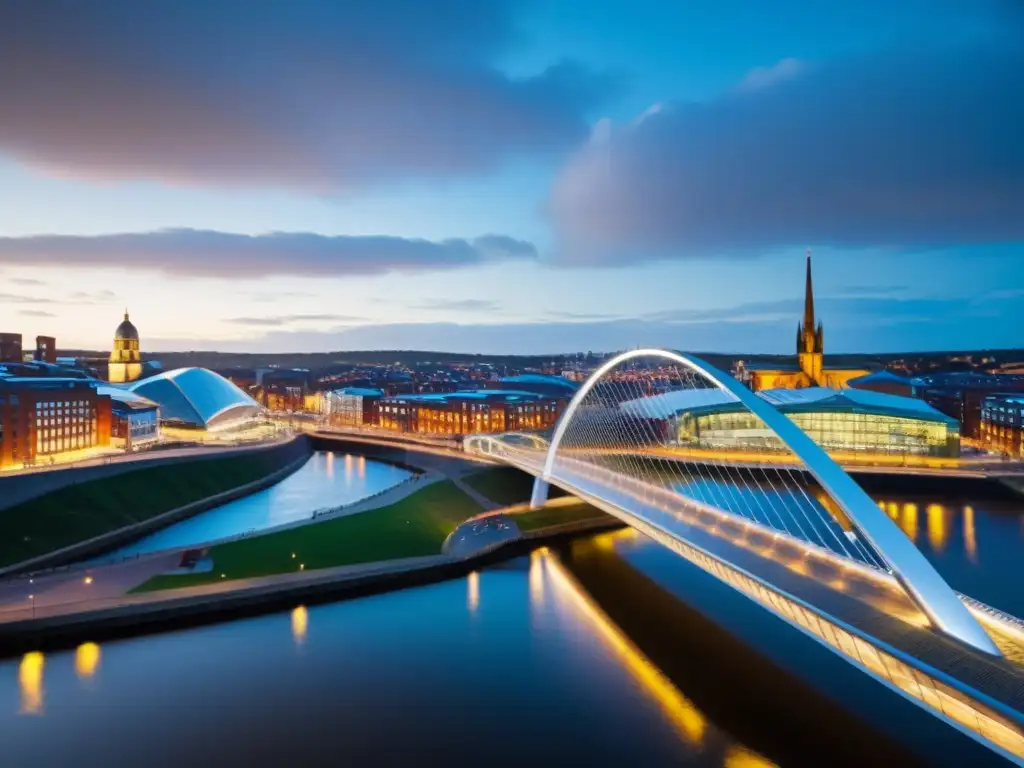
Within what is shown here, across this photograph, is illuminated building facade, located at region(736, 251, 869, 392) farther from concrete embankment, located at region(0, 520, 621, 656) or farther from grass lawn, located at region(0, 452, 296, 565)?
concrete embankment, located at region(0, 520, 621, 656)

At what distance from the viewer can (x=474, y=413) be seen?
83.5m

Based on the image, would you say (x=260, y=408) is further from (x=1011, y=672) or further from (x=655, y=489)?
(x=1011, y=672)

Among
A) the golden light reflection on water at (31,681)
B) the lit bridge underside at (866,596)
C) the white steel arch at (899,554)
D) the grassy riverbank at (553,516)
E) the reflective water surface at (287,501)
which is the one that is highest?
the white steel arch at (899,554)

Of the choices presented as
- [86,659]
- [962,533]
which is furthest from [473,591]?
[962,533]

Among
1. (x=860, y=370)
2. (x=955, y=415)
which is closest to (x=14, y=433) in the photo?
(x=955, y=415)

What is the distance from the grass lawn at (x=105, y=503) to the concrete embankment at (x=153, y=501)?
0.79 ft

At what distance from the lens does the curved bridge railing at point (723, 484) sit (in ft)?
44.9

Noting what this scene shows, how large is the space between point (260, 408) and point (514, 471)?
42326 mm

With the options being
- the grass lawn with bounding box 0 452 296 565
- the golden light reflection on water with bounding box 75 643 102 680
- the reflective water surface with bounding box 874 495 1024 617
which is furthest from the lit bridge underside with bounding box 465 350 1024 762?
the grass lawn with bounding box 0 452 296 565

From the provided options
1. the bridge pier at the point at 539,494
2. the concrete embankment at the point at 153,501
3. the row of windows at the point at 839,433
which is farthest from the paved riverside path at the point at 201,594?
the row of windows at the point at 839,433

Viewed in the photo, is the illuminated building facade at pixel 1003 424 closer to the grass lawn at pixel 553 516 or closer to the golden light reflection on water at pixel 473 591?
the grass lawn at pixel 553 516

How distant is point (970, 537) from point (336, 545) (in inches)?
1142

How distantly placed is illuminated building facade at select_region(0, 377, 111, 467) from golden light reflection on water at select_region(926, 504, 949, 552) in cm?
4865

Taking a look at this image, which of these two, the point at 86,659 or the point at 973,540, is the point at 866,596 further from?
the point at 973,540
